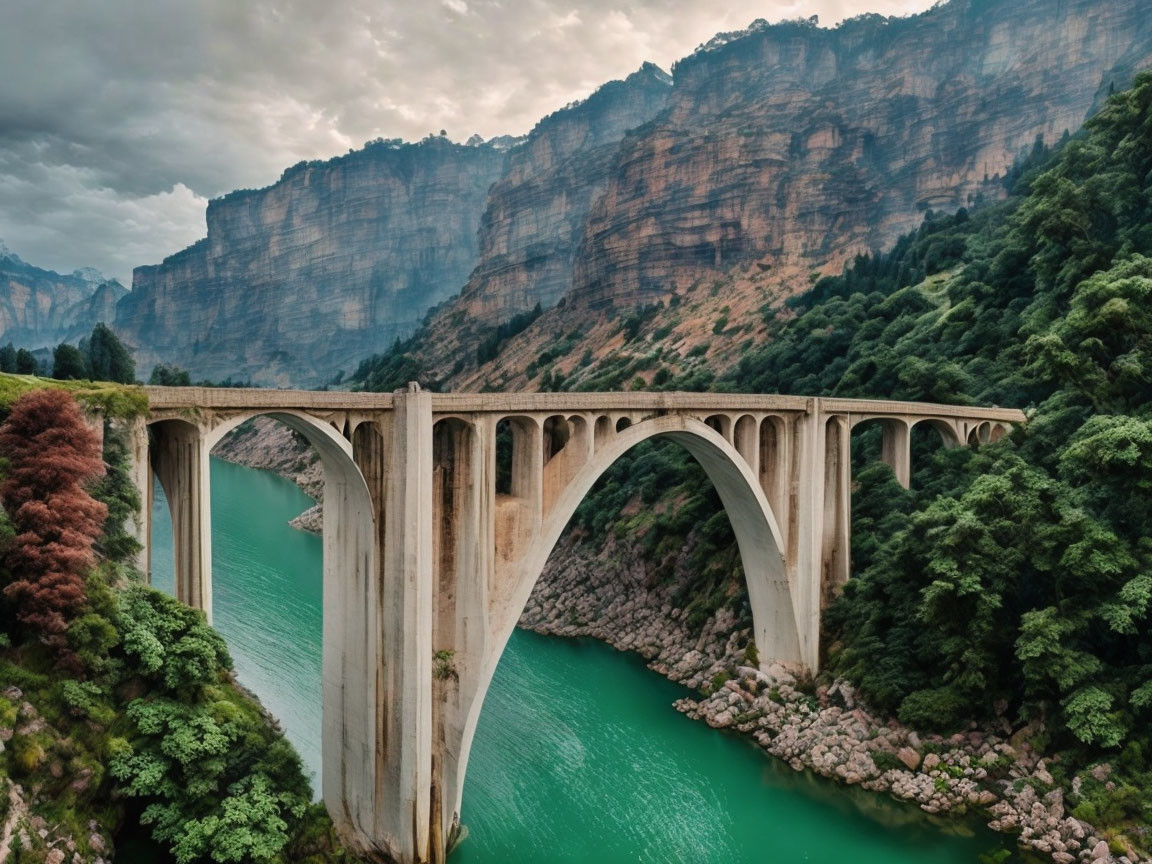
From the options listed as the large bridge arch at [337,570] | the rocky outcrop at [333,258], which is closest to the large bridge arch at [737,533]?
the large bridge arch at [337,570]

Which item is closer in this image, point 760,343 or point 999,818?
point 999,818

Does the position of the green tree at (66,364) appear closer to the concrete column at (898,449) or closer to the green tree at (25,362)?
the green tree at (25,362)

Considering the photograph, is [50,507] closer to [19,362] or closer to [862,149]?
[19,362]

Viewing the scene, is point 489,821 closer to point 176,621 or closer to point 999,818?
point 176,621

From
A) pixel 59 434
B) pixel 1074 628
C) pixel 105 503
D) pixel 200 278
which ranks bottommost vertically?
pixel 1074 628

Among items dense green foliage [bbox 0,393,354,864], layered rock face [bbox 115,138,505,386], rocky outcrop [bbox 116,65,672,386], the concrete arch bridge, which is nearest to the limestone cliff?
the concrete arch bridge

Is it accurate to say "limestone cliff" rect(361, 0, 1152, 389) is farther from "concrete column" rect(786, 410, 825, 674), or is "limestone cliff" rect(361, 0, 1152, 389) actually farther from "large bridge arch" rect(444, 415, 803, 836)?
"concrete column" rect(786, 410, 825, 674)

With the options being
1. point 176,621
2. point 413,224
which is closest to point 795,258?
point 176,621
